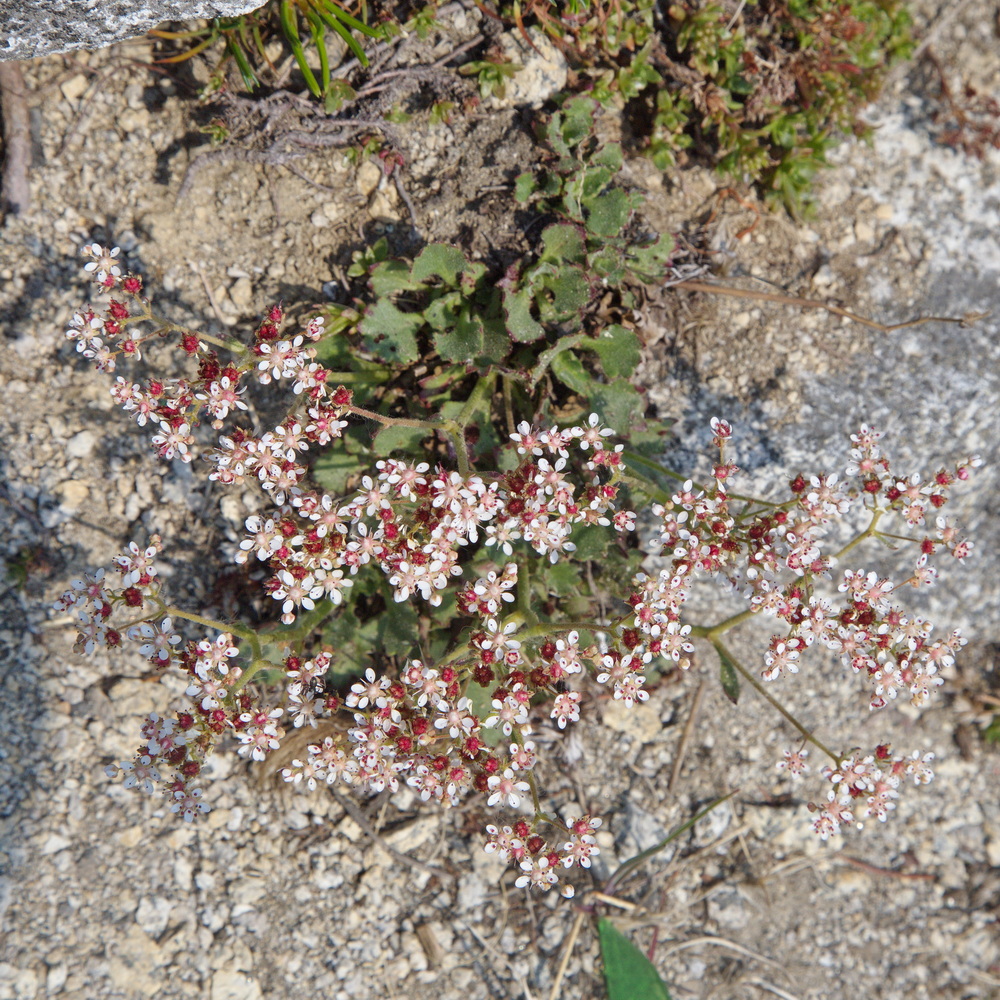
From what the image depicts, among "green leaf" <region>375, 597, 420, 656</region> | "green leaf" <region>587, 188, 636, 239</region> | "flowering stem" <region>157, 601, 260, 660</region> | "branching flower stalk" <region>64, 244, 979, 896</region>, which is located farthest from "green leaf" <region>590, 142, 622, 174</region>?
"flowering stem" <region>157, 601, 260, 660</region>

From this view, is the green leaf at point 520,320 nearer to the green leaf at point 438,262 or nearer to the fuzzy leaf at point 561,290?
the fuzzy leaf at point 561,290

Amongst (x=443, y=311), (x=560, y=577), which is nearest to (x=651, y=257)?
(x=443, y=311)

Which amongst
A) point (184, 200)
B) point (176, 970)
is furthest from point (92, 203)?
point (176, 970)

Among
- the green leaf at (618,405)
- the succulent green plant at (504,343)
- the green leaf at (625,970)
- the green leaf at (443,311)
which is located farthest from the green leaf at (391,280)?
the green leaf at (625,970)

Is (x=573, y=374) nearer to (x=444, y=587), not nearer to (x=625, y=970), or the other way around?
(x=444, y=587)

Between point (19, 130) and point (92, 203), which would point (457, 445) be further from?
point (19, 130)

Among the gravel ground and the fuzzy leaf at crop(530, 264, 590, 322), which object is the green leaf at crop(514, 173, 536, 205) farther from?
the fuzzy leaf at crop(530, 264, 590, 322)
